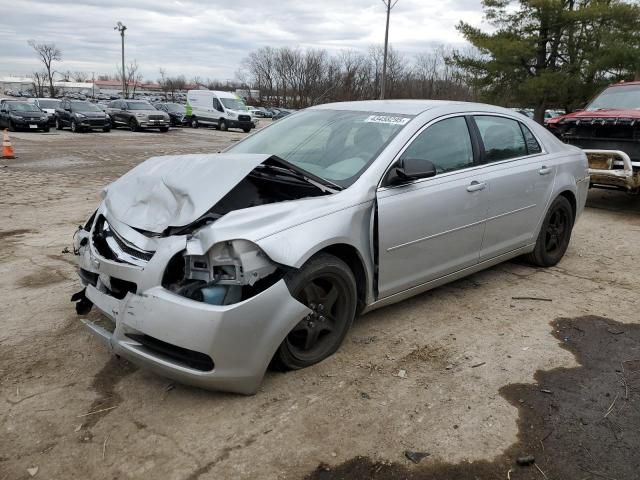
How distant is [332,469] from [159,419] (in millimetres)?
965

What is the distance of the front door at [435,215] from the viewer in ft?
11.9

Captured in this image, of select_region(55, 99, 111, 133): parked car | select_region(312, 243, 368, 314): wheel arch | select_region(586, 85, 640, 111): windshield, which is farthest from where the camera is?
select_region(55, 99, 111, 133): parked car

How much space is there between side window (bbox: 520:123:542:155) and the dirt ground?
4.20 ft

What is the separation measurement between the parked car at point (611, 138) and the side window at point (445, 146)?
14.4 feet

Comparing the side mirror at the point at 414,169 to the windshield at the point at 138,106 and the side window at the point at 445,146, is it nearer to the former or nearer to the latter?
the side window at the point at 445,146

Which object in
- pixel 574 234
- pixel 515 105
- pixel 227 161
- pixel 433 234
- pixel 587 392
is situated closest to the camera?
pixel 587 392

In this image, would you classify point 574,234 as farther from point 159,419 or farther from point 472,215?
point 159,419

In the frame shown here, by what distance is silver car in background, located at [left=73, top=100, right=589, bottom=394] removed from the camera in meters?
2.84

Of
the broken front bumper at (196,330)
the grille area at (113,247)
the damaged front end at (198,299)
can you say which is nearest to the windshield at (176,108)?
the grille area at (113,247)

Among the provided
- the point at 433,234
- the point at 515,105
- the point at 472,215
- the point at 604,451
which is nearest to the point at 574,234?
the point at 472,215

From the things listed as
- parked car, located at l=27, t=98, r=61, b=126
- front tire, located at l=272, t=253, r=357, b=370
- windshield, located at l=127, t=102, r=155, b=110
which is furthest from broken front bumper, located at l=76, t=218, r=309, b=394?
parked car, located at l=27, t=98, r=61, b=126

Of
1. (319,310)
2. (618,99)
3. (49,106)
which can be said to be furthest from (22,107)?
(319,310)

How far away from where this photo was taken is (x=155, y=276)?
112 inches

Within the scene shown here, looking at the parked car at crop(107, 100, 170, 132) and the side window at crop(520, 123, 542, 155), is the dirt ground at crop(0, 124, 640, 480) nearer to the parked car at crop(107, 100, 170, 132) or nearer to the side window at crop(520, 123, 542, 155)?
the side window at crop(520, 123, 542, 155)
